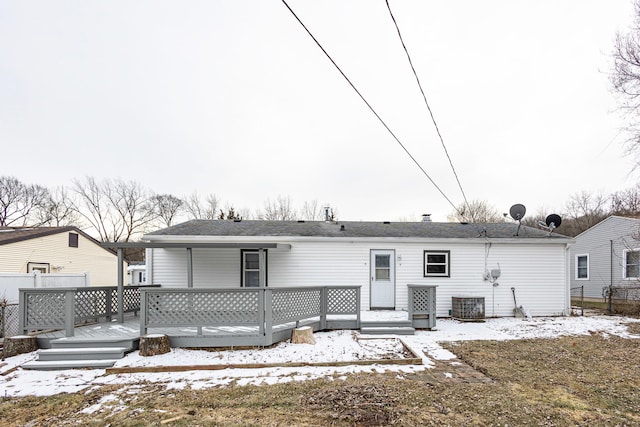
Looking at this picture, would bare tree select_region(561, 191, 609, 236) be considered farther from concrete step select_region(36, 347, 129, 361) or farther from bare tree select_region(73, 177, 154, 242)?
bare tree select_region(73, 177, 154, 242)

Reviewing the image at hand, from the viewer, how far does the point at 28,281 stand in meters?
9.60

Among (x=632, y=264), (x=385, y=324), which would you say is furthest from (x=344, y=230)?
(x=632, y=264)

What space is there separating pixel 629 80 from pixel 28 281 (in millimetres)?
18863

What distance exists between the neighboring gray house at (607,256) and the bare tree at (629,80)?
5.01 m

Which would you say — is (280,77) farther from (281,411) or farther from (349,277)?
(281,411)

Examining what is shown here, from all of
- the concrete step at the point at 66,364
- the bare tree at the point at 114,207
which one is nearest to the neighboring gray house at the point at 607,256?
the concrete step at the point at 66,364

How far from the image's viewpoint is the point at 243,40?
7789 millimetres

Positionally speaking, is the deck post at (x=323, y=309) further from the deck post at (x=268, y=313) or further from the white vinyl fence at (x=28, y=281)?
the white vinyl fence at (x=28, y=281)

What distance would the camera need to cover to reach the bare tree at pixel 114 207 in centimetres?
3238

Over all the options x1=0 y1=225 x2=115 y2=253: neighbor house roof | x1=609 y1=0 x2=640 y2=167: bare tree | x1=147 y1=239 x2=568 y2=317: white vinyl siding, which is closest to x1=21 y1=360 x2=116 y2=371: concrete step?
x1=147 y1=239 x2=568 y2=317: white vinyl siding

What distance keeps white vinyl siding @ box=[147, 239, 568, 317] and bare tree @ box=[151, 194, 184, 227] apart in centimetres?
2641

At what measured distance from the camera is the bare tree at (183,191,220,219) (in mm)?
33250

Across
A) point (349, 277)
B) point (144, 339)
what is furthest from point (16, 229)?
point (349, 277)

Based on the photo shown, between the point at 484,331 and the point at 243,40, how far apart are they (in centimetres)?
941
